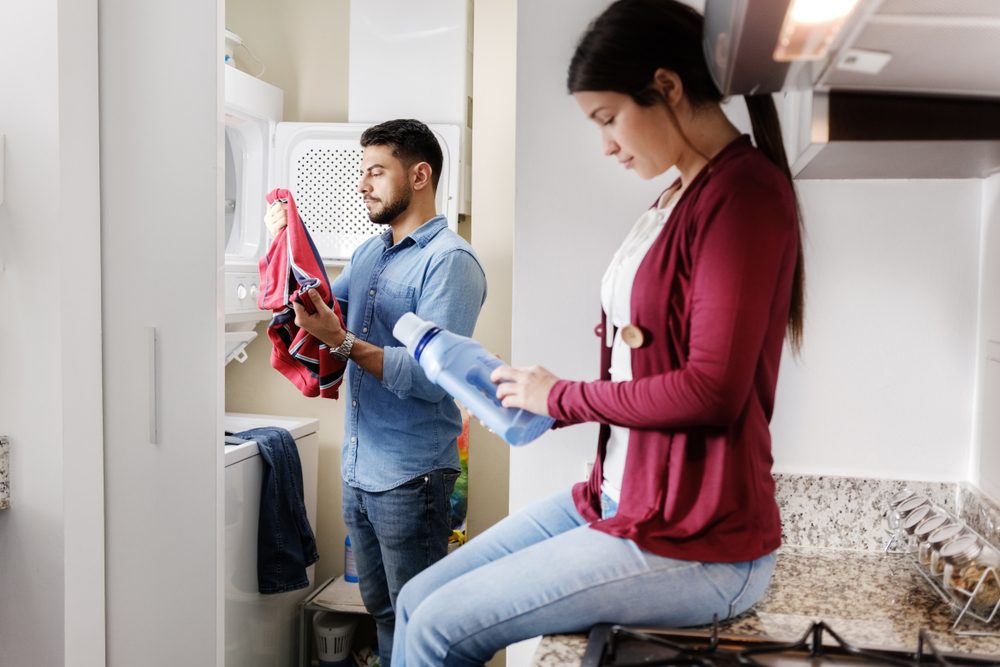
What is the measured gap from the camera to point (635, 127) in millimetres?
931

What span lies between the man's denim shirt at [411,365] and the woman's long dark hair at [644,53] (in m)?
1.00

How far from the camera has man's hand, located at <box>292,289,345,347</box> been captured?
1794mm

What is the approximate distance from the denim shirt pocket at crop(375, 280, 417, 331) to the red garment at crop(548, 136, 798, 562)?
1068mm

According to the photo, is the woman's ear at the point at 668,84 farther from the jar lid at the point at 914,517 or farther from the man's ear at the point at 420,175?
the man's ear at the point at 420,175

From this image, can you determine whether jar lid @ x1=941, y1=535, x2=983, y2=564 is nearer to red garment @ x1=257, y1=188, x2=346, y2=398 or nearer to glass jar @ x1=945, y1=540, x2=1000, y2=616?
glass jar @ x1=945, y1=540, x2=1000, y2=616

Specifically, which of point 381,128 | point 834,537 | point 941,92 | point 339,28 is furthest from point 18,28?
point 834,537

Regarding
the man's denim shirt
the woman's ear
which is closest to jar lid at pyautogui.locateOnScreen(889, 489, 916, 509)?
the woman's ear

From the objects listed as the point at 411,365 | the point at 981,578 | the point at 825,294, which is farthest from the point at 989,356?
the point at 411,365

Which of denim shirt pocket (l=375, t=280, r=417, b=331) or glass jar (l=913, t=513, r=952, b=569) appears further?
denim shirt pocket (l=375, t=280, r=417, b=331)

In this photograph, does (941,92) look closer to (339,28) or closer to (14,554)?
(14,554)

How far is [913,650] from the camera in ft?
2.93

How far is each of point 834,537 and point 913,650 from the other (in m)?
0.41

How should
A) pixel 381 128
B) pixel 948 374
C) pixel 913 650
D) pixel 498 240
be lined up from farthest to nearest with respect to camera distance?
pixel 498 240
pixel 381 128
pixel 948 374
pixel 913 650

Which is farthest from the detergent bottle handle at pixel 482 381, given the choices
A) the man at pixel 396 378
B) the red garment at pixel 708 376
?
the man at pixel 396 378
